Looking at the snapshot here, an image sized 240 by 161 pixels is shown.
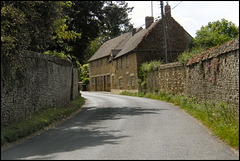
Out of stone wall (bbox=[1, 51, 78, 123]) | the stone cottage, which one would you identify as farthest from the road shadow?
the stone cottage

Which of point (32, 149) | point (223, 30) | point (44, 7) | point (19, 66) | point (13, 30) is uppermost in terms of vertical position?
point (223, 30)

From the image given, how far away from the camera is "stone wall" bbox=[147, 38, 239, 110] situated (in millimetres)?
9969

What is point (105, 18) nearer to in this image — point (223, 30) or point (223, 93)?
point (223, 93)

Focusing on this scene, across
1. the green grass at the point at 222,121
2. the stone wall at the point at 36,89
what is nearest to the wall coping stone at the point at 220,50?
the green grass at the point at 222,121

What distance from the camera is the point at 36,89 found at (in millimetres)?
13500

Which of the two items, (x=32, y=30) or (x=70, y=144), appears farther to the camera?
(x=32, y=30)

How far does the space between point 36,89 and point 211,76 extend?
7855mm

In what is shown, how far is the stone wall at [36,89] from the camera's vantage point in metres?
10.6

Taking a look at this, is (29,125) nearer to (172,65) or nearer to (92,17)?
(92,17)

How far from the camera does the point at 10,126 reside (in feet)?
31.8

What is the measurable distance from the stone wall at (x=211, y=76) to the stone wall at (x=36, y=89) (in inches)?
301

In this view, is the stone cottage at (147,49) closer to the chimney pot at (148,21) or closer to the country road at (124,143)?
the chimney pot at (148,21)

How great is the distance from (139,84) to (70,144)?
85.5 ft

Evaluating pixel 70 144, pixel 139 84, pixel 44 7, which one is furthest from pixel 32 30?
pixel 139 84
